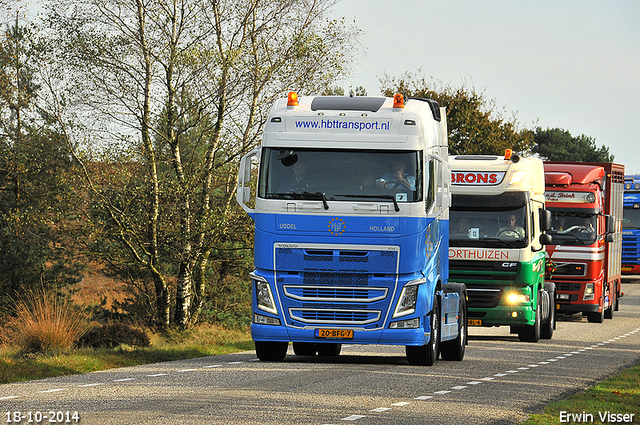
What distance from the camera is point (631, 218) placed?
1697 inches

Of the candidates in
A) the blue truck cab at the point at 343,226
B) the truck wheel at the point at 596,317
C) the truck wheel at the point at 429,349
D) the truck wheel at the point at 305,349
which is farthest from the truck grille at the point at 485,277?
the truck wheel at the point at 596,317

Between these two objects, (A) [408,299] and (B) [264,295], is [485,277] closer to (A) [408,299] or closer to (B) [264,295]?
(A) [408,299]

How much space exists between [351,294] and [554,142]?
306 ft

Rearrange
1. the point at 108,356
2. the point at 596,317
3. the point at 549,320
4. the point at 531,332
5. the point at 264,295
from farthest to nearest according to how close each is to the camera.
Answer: the point at 596,317, the point at 549,320, the point at 531,332, the point at 108,356, the point at 264,295

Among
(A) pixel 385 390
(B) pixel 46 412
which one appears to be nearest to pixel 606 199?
(A) pixel 385 390

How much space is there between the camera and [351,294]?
1347 cm

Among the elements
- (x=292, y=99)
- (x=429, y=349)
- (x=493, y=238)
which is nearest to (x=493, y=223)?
(x=493, y=238)

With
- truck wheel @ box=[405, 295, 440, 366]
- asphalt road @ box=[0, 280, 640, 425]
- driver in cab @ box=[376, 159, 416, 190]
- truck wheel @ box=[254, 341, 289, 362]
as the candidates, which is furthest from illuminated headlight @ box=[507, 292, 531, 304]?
driver in cab @ box=[376, 159, 416, 190]

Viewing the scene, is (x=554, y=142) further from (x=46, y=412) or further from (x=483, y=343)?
(x=46, y=412)

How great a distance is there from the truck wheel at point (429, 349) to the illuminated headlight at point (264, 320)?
213 centimetres

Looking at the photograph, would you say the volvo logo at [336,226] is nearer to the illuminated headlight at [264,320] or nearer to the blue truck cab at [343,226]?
the blue truck cab at [343,226]

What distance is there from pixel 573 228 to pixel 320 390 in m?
15.6

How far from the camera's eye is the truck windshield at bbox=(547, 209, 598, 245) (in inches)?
989

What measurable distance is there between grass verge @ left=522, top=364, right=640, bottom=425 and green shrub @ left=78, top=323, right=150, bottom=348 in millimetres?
9447
